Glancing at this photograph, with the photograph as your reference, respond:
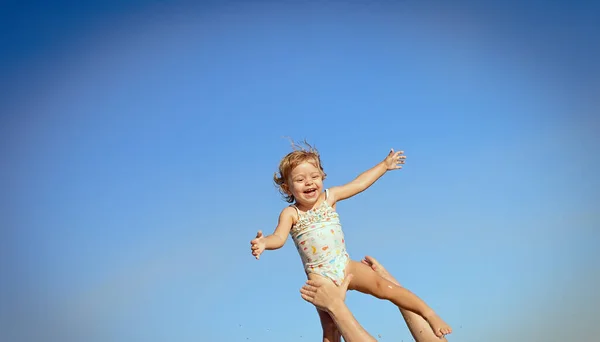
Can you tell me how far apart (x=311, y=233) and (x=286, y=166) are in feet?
2.89

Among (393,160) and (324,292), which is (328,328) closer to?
(324,292)

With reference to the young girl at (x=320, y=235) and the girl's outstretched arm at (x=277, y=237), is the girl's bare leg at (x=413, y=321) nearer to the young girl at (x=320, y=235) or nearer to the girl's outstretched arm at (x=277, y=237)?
the young girl at (x=320, y=235)

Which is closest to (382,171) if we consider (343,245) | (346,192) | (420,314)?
(346,192)

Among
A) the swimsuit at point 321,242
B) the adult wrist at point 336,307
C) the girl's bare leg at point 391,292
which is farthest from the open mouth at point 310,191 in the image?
the adult wrist at point 336,307

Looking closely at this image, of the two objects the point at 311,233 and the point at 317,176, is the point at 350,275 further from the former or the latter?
the point at 317,176

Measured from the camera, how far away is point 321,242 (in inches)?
319

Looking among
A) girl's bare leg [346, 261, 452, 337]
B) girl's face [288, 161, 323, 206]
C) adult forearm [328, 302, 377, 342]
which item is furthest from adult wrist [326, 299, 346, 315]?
girl's face [288, 161, 323, 206]

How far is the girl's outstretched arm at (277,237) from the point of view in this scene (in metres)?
7.21

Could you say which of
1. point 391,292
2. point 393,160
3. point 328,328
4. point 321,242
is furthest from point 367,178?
point 328,328

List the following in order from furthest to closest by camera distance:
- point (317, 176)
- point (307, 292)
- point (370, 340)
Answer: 1. point (317, 176)
2. point (307, 292)
3. point (370, 340)

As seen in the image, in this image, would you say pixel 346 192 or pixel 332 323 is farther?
pixel 346 192

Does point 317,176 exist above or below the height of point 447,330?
above

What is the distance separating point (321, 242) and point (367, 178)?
1192 mm

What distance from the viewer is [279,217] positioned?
27.0 feet
